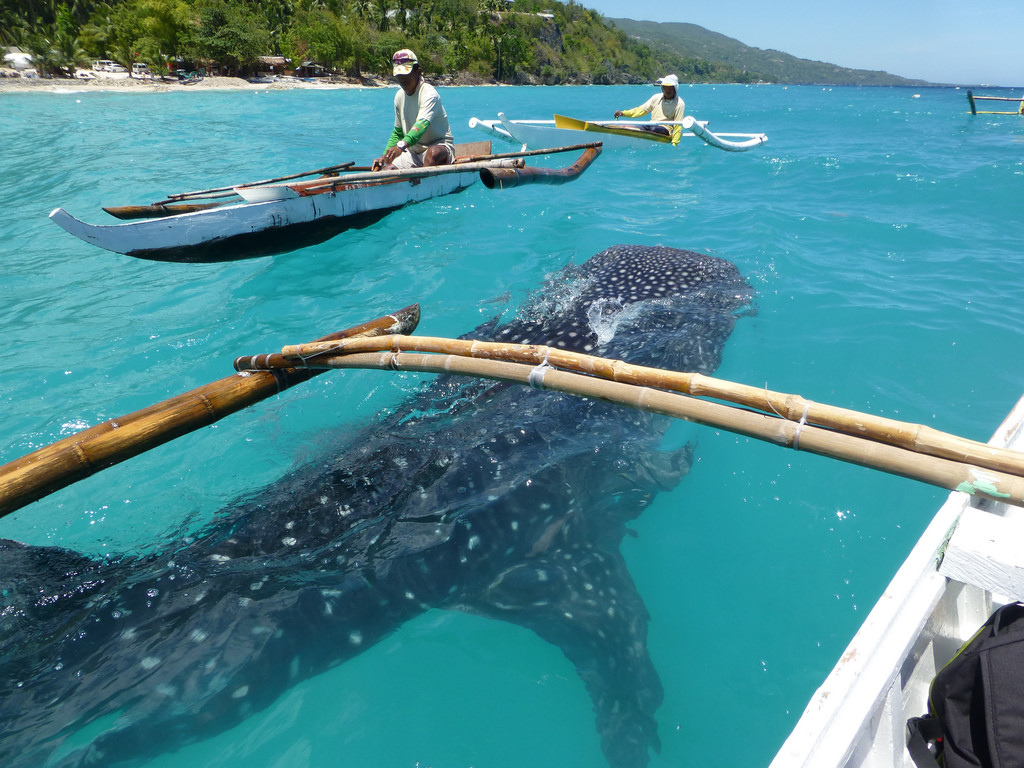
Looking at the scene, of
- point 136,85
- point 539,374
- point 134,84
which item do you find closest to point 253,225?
point 539,374

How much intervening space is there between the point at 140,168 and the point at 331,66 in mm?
51255

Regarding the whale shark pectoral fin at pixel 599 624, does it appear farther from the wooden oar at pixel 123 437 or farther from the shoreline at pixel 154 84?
the shoreline at pixel 154 84

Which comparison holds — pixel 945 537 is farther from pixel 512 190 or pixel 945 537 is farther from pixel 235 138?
pixel 235 138

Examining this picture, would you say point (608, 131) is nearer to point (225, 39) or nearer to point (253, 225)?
point (253, 225)

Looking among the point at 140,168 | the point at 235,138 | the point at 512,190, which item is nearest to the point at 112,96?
the point at 235,138

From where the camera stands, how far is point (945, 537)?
1681 mm

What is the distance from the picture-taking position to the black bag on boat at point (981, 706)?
4.38ft

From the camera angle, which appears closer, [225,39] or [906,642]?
[906,642]

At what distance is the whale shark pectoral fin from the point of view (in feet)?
7.83

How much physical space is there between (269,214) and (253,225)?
0.70 ft

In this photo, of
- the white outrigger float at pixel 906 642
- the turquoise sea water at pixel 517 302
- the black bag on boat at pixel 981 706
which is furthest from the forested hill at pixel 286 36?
the black bag on boat at pixel 981 706

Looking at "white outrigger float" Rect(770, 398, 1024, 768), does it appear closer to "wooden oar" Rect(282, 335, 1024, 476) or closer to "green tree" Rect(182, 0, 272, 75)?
"wooden oar" Rect(282, 335, 1024, 476)

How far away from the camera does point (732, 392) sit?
1950 millimetres

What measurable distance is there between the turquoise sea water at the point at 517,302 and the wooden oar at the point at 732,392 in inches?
55.2
